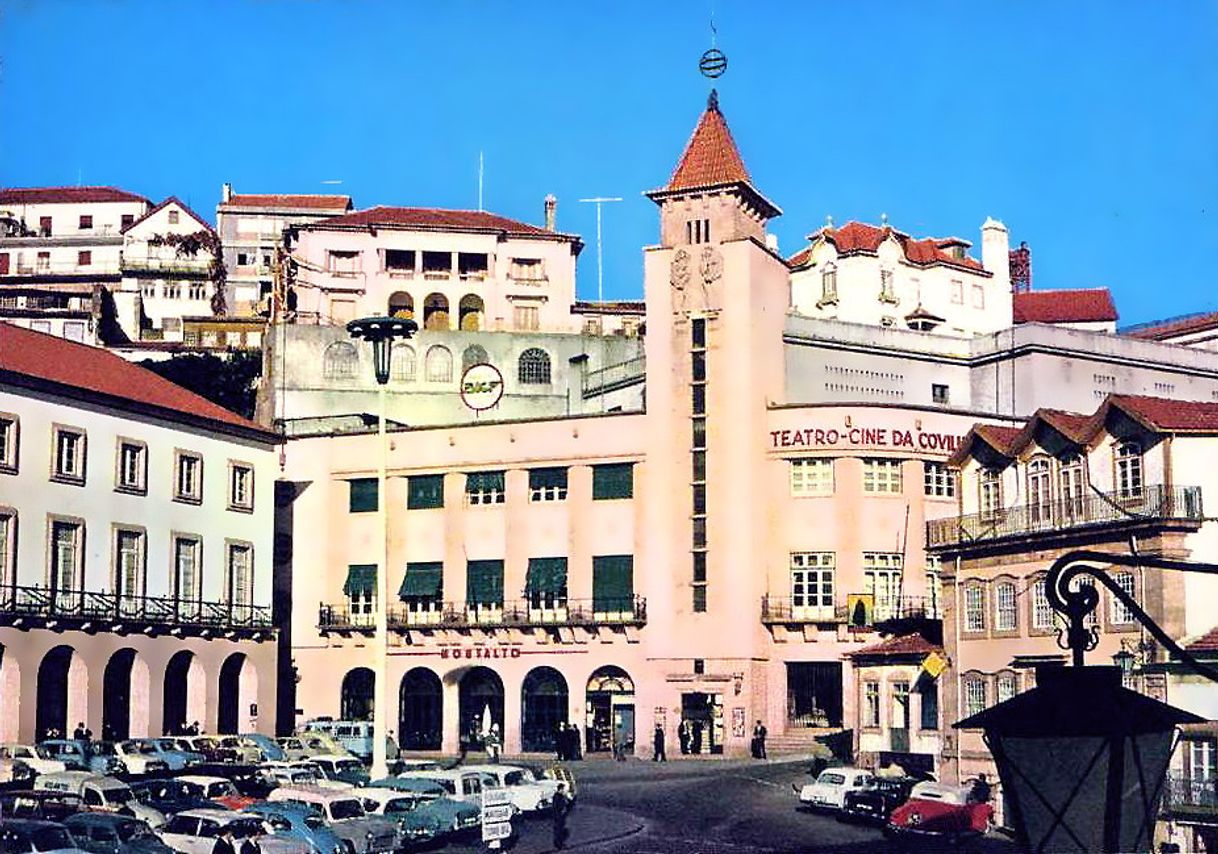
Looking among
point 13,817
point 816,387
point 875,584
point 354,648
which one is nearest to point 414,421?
point 354,648

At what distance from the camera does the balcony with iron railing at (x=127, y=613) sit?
56812mm

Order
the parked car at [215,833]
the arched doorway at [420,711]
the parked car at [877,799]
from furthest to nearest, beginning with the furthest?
the arched doorway at [420,711] → the parked car at [877,799] → the parked car at [215,833]

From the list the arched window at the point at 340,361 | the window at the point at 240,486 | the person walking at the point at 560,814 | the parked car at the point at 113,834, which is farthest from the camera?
the arched window at the point at 340,361

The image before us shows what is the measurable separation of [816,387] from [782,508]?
7.62 meters

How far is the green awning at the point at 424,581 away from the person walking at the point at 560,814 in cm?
2503

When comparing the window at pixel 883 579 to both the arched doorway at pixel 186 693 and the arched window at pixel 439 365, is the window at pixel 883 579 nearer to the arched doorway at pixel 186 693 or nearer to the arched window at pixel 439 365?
the arched doorway at pixel 186 693

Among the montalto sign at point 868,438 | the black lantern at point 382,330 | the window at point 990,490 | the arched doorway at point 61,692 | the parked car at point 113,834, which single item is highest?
the black lantern at point 382,330

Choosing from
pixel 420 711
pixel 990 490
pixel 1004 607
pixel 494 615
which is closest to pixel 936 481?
pixel 990 490

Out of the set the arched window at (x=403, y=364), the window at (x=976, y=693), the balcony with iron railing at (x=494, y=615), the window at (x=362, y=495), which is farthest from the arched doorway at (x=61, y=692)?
the arched window at (x=403, y=364)

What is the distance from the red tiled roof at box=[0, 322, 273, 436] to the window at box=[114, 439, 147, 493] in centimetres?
150

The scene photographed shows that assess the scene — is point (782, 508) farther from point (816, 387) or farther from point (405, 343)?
point (405, 343)

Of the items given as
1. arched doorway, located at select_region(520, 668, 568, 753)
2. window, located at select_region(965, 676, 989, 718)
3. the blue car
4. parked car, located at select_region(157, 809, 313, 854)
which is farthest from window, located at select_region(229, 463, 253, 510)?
parked car, located at select_region(157, 809, 313, 854)

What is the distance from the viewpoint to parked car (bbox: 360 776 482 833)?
42.3 metres

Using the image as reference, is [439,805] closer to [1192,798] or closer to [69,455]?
[1192,798]
